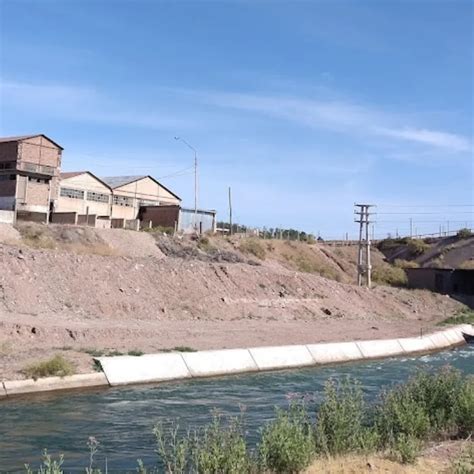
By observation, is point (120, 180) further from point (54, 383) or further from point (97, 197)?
point (54, 383)

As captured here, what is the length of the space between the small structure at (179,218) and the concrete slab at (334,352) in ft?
132

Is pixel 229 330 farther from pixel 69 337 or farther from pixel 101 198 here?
pixel 101 198

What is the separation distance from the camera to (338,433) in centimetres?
1139

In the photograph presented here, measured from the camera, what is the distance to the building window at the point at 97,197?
273 ft

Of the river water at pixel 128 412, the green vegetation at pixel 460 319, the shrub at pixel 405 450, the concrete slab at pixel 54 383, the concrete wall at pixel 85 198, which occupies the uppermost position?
the concrete wall at pixel 85 198

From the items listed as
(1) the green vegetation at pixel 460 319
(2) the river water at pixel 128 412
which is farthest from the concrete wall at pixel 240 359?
(1) the green vegetation at pixel 460 319

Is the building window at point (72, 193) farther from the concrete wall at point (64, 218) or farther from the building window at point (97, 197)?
the concrete wall at point (64, 218)

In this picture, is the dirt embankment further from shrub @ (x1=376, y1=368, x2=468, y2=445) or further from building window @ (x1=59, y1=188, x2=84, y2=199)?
building window @ (x1=59, y1=188, x2=84, y2=199)

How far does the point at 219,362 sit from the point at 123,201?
62.9m

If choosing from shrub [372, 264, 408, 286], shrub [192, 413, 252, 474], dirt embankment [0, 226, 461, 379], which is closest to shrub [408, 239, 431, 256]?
shrub [372, 264, 408, 286]

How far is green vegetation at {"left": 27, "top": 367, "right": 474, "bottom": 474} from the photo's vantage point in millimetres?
9492

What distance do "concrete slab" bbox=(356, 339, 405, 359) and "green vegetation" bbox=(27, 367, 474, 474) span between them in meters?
22.2

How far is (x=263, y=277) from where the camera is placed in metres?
52.4

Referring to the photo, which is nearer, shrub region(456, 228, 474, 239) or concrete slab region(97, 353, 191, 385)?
concrete slab region(97, 353, 191, 385)
